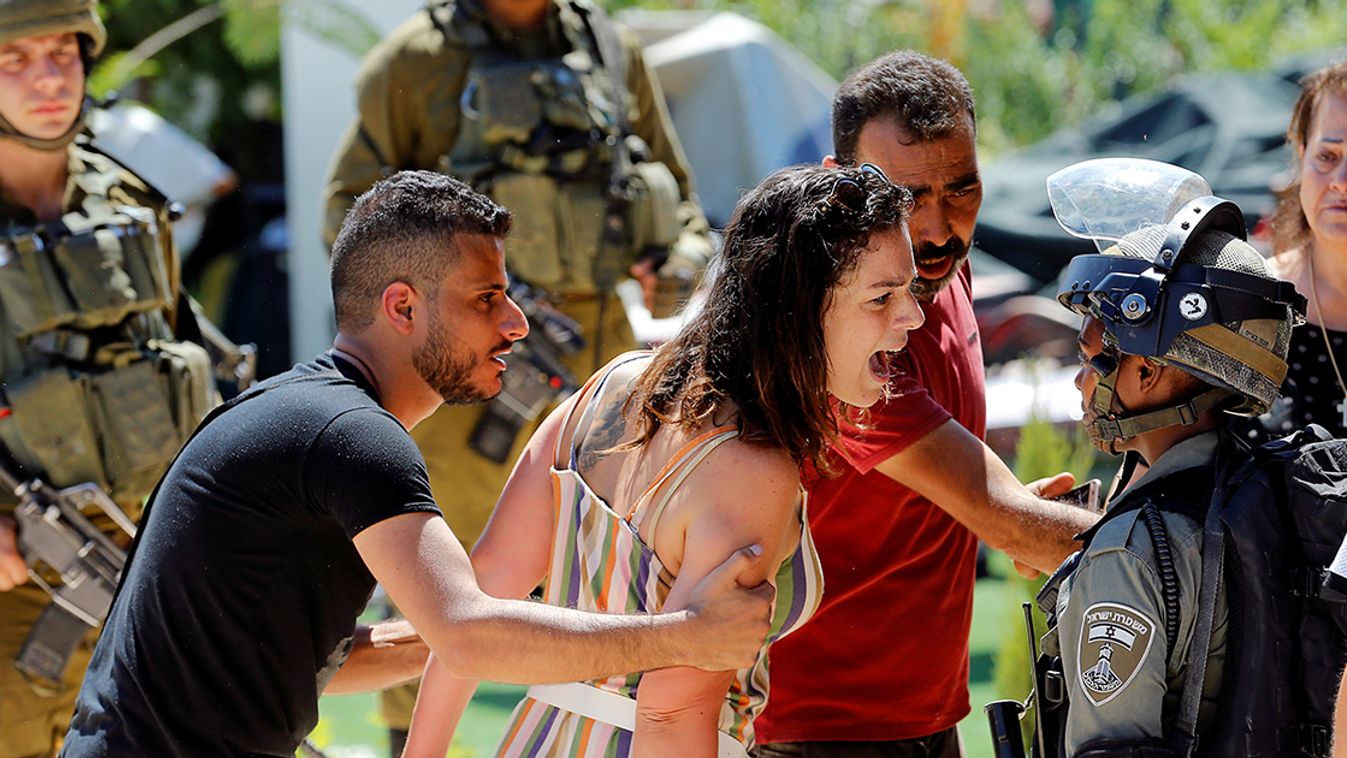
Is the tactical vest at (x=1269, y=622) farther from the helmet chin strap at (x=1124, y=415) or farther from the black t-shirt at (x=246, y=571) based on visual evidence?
the black t-shirt at (x=246, y=571)

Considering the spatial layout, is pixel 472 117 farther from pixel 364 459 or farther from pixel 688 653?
pixel 688 653

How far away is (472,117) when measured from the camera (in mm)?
5344

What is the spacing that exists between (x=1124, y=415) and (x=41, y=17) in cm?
332

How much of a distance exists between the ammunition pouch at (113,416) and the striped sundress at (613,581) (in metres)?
2.28

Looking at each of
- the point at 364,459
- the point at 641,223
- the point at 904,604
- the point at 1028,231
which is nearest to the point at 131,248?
the point at 641,223

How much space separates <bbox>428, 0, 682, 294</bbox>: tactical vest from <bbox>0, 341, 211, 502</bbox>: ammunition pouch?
3.72 ft

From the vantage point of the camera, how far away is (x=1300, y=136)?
416cm

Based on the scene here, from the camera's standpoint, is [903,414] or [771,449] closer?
[771,449]

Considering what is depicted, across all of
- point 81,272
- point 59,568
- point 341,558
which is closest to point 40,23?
point 81,272

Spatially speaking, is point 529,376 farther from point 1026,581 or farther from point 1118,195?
point 1118,195

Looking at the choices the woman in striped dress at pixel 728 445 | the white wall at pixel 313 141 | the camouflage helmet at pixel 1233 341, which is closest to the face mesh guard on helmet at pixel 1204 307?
the camouflage helmet at pixel 1233 341

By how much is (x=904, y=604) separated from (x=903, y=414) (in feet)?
1.43

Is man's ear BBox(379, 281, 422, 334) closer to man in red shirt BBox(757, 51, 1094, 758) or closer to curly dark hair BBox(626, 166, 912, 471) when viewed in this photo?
curly dark hair BBox(626, 166, 912, 471)

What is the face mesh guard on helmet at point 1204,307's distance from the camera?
277 cm
